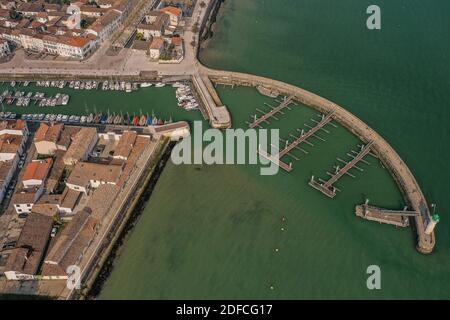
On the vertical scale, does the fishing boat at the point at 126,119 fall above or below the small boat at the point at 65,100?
below

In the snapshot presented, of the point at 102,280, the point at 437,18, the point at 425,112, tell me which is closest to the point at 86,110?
the point at 102,280

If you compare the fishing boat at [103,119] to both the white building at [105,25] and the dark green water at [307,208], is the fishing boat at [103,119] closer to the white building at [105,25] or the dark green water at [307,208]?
the dark green water at [307,208]

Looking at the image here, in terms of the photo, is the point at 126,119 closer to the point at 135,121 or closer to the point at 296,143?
the point at 135,121

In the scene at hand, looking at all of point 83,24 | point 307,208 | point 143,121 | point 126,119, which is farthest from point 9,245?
point 83,24

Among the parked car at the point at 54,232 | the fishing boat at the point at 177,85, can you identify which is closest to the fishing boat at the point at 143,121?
the fishing boat at the point at 177,85

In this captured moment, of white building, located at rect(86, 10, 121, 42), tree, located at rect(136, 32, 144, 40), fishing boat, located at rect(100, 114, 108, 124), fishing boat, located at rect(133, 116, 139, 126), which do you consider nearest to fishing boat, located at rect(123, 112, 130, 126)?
fishing boat, located at rect(133, 116, 139, 126)
